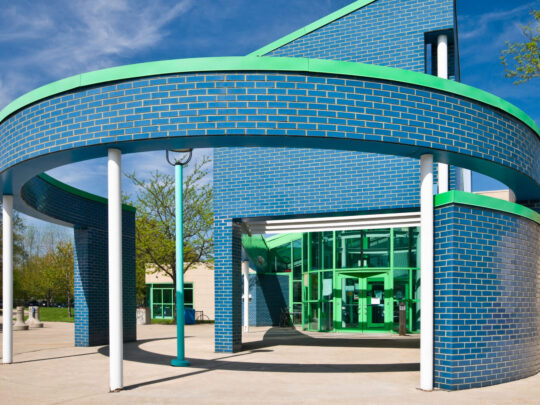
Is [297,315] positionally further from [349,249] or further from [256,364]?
[256,364]

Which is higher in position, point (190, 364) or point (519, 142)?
point (519, 142)

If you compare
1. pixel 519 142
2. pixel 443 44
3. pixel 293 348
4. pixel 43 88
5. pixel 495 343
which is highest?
pixel 443 44

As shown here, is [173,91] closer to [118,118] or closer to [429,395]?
[118,118]

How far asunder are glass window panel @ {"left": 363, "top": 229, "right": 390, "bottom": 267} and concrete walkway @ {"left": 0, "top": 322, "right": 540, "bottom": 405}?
5486 millimetres

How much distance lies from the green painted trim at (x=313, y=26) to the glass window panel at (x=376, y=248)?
8629 millimetres

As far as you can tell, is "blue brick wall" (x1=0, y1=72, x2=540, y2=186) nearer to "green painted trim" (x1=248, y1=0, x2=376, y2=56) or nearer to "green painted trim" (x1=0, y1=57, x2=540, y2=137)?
"green painted trim" (x1=0, y1=57, x2=540, y2=137)

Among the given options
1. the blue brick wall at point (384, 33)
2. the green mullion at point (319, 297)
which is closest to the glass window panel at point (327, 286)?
the green mullion at point (319, 297)

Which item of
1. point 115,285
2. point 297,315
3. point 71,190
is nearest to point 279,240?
point 297,315

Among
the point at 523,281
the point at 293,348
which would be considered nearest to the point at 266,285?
the point at 293,348

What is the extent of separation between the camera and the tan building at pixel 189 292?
3253cm

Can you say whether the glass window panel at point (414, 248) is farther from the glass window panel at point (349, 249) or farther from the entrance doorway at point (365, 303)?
the glass window panel at point (349, 249)

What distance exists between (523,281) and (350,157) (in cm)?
498

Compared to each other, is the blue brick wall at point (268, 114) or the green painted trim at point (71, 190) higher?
the blue brick wall at point (268, 114)

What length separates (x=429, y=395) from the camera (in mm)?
8188
